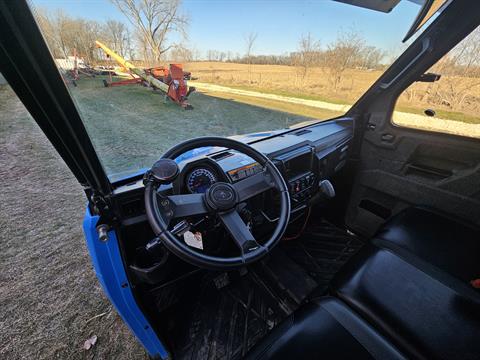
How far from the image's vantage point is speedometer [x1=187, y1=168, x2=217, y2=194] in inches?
46.1

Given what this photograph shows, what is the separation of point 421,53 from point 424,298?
1526 mm

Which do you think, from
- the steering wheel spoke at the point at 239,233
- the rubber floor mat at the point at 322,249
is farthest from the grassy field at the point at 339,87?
the rubber floor mat at the point at 322,249

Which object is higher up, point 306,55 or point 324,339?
point 306,55

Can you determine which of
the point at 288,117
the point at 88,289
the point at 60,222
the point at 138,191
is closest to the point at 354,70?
the point at 288,117

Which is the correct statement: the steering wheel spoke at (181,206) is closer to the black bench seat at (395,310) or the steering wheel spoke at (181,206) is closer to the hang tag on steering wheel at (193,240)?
the hang tag on steering wheel at (193,240)

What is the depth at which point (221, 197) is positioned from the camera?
1.03 meters

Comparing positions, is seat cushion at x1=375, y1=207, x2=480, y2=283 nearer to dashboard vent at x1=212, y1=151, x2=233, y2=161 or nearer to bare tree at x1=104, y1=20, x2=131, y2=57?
dashboard vent at x1=212, y1=151, x2=233, y2=161

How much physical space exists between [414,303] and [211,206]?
3.47 feet

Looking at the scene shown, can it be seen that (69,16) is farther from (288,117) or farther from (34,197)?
(34,197)

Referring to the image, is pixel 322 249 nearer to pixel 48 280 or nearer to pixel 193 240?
pixel 193 240

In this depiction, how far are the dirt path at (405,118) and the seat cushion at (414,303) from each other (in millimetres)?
1112

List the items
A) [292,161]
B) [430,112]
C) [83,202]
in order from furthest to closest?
1. [83,202]
2. [430,112]
3. [292,161]

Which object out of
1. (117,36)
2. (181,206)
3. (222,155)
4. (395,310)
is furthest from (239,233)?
(117,36)

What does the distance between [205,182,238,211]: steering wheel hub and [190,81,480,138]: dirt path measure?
41.5 inches
